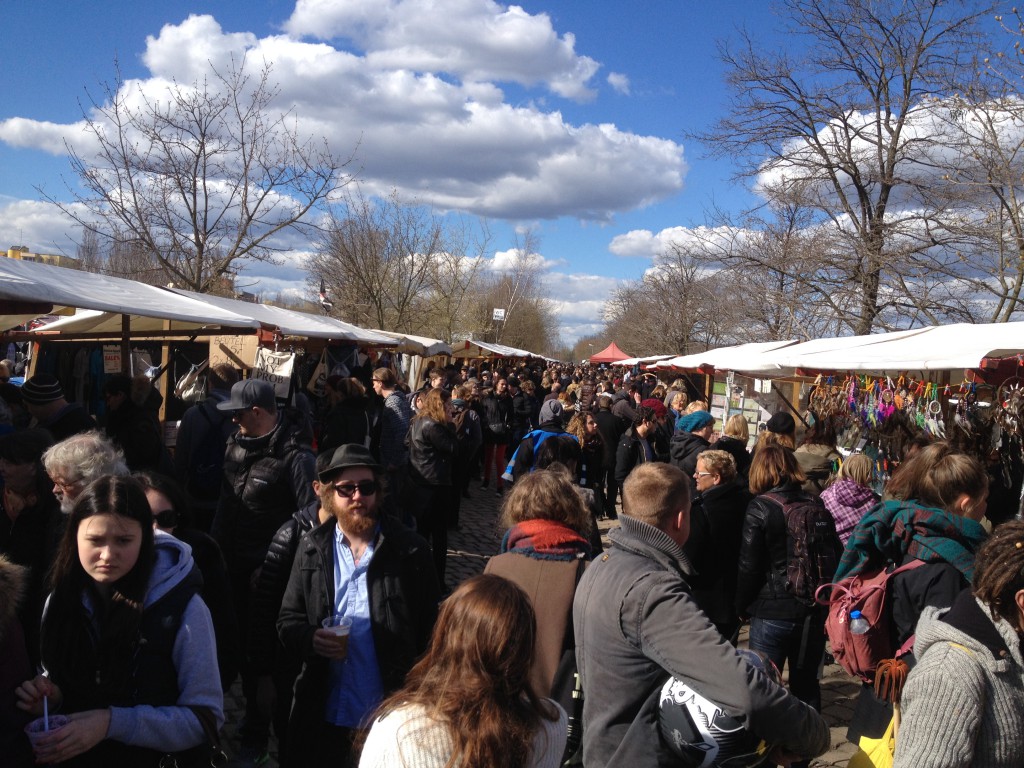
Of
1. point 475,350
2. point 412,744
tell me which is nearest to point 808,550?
point 412,744

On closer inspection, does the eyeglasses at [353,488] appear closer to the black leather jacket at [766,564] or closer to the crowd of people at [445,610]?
the crowd of people at [445,610]

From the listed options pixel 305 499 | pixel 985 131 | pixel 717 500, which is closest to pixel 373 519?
pixel 305 499

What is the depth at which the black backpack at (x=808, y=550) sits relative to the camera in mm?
4113

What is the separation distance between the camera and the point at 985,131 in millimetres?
9930

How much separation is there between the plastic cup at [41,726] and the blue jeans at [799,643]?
11.3 feet

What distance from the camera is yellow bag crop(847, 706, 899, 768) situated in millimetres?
2465

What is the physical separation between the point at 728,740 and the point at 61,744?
1790mm

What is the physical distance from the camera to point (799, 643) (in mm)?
4219

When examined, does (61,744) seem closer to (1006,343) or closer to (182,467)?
(182,467)

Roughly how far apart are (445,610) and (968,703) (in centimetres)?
141

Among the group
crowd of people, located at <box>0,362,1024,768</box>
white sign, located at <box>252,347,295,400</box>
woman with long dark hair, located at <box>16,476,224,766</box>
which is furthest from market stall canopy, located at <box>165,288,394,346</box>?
woman with long dark hair, located at <box>16,476,224,766</box>

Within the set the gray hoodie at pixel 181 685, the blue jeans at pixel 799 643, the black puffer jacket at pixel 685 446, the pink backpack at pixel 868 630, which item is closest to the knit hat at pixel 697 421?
the black puffer jacket at pixel 685 446

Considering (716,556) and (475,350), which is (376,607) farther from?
(475,350)

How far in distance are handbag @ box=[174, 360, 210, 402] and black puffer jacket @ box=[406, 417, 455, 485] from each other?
3330 millimetres
